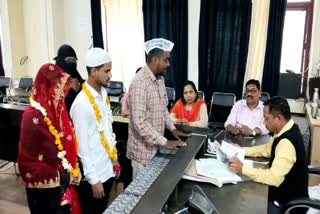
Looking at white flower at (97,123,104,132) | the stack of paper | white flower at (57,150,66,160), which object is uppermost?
white flower at (97,123,104,132)

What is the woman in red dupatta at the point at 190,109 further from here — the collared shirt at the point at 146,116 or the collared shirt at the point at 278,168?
the collared shirt at the point at 278,168

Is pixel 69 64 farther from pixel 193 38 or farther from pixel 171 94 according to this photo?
pixel 193 38

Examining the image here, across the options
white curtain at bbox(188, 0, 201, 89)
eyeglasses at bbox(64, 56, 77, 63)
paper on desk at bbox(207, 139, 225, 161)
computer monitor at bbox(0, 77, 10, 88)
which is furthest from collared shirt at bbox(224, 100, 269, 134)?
computer monitor at bbox(0, 77, 10, 88)

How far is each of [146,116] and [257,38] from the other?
311 centimetres

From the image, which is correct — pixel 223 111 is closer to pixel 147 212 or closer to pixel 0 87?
pixel 147 212

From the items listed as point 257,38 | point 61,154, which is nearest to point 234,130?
point 61,154

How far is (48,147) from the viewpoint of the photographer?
1606 mm

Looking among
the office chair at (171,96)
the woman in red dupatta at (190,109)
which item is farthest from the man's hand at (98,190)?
the office chair at (171,96)

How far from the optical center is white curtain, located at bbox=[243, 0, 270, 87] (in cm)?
441

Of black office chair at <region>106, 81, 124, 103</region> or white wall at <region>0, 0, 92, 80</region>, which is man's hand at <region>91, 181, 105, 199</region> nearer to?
black office chair at <region>106, 81, 124, 103</region>

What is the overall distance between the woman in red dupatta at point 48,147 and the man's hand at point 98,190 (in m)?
0.11

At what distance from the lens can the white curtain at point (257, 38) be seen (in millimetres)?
4414

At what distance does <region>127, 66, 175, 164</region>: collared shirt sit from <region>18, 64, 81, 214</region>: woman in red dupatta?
0.40 metres

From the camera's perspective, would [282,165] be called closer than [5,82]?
Yes
